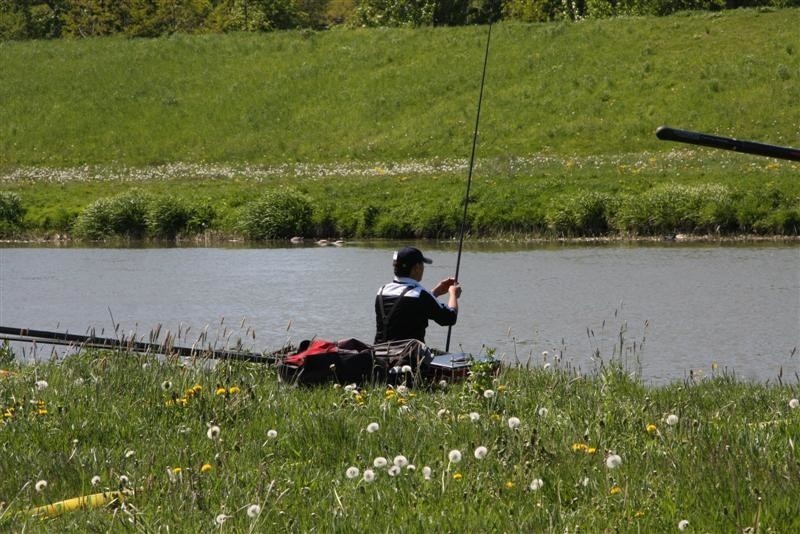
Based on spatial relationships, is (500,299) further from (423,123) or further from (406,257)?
(423,123)

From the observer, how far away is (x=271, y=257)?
28.9 metres

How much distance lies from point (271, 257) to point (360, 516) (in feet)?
77.5

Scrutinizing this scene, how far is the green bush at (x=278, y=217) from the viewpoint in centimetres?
3419

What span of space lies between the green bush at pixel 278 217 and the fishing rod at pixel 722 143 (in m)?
29.3

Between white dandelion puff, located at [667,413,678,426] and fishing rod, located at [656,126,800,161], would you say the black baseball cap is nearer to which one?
white dandelion puff, located at [667,413,678,426]

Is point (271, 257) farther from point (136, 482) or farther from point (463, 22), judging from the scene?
point (463, 22)

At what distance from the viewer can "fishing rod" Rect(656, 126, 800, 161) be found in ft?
15.8

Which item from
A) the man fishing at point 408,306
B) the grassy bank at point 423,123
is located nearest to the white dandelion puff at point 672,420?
the man fishing at point 408,306

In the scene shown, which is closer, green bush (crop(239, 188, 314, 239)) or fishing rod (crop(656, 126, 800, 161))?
fishing rod (crop(656, 126, 800, 161))

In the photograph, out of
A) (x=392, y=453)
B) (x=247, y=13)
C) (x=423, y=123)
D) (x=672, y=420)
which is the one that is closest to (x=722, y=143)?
(x=672, y=420)

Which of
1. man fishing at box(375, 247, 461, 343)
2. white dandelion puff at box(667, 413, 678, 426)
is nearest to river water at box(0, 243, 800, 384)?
man fishing at box(375, 247, 461, 343)

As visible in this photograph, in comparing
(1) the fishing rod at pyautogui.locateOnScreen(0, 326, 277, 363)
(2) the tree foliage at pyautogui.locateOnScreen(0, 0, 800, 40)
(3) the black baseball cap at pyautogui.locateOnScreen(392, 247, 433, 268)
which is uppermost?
(2) the tree foliage at pyautogui.locateOnScreen(0, 0, 800, 40)

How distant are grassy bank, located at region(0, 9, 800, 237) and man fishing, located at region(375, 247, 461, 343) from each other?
2033 centimetres

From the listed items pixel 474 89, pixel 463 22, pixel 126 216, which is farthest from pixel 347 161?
pixel 463 22
